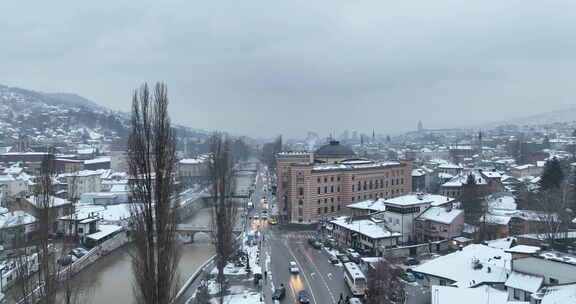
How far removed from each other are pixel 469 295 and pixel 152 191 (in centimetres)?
1331

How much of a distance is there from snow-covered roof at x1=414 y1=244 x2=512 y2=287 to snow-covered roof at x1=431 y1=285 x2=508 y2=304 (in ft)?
5.70

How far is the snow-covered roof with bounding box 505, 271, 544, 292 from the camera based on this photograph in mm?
15823

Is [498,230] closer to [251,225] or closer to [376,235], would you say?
[376,235]

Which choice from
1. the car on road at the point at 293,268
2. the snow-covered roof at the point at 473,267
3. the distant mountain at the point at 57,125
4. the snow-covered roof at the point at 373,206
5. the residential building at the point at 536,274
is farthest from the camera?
the distant mountain at the point at 57,125

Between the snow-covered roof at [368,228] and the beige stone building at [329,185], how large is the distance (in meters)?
7.68

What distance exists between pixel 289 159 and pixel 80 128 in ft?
414

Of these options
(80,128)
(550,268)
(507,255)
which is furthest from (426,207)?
(80,128)

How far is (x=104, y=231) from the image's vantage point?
116ft

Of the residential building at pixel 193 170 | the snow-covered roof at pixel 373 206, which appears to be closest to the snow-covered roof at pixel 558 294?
the snow-covered roof at pixel 373 206

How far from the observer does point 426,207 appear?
3222cm

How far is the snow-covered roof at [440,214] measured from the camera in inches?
1164

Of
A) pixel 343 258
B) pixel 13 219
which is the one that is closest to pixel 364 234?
pixel 343 258

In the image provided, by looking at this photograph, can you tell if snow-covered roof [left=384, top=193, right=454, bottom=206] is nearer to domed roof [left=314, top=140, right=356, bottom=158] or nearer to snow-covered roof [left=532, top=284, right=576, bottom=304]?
snow-covered roof [left=532, top=284, right=576, bottom=304]

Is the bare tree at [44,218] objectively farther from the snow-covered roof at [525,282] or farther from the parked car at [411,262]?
the parked car at [411,262]
